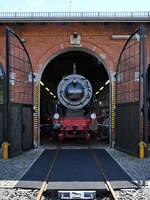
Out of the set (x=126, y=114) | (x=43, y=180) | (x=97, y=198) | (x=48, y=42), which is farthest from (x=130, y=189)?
(x=48, y=42)

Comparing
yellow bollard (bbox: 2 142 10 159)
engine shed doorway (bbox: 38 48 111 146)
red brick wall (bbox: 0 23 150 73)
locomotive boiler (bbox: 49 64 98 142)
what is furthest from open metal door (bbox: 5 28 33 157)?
engine shed doorway (bbox: 38 48 111 146)

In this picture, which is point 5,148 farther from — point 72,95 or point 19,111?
point 72,95

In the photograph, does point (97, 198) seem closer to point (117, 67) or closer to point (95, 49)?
point (117, 67)

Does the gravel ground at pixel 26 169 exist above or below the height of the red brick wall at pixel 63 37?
below

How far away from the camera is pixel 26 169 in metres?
5.94

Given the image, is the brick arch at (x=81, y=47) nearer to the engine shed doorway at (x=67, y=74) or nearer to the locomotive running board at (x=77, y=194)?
the engine shed doorway at (x=67, y=74)

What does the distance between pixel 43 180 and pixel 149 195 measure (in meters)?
2.22

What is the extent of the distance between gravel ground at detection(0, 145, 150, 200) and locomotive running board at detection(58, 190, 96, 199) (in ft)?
0.72

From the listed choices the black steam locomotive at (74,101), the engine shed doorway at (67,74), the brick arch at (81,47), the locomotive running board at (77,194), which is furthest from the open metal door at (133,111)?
the engine shed doorway at (67,74)

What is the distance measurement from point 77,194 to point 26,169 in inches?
89.6

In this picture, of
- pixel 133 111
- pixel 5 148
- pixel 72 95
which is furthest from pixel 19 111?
pixel 133 111

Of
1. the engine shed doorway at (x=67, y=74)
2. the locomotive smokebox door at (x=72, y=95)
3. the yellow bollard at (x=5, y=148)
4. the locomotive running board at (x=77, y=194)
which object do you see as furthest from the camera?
the engine shed doorway at (x=67, y=74)

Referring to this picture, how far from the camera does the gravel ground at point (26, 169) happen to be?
164 inches

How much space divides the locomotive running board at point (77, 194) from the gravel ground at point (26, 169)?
0.72 feet
